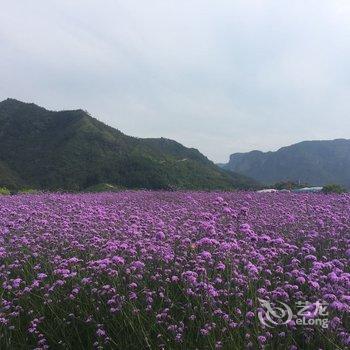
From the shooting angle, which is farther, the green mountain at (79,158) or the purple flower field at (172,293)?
the green mountain at (79,158)

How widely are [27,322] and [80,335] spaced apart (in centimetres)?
76

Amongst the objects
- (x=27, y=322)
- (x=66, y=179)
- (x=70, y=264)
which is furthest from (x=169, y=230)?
(x=66, y=179)

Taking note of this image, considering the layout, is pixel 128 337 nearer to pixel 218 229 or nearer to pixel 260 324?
pixel 260 324

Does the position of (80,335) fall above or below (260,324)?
below

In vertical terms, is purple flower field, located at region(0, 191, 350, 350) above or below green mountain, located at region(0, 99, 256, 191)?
below

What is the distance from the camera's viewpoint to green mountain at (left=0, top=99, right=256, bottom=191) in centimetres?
4894

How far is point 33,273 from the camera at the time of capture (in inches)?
242

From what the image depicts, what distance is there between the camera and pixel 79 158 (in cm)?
6044

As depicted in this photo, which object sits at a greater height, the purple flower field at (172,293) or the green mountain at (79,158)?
the green mountain at (79,158)

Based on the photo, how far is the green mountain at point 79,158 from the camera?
161ft

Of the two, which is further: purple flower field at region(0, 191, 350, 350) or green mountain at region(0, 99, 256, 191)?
green mountain at region(0, 99, 256, 191)

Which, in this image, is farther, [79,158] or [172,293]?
[79,158]

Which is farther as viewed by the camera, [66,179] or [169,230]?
[66,179]

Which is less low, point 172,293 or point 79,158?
point 79,158
